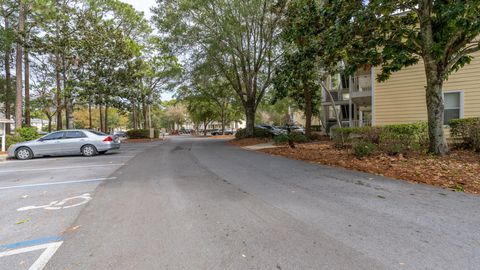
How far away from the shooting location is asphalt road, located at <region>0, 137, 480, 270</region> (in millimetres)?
2570

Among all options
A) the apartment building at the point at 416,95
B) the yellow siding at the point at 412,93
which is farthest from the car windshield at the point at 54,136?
the yellow siding at the point at 412,93

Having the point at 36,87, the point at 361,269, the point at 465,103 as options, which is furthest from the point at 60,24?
the point at 465,103

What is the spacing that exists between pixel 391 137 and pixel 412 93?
17.6 ft

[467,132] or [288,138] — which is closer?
[467,132]

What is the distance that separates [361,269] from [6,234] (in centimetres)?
443

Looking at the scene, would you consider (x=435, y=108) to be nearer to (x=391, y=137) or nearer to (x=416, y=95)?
(x=391, y=137)

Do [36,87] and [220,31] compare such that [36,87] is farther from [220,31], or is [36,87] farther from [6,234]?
[6,234]

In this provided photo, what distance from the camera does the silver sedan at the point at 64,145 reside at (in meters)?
11.9

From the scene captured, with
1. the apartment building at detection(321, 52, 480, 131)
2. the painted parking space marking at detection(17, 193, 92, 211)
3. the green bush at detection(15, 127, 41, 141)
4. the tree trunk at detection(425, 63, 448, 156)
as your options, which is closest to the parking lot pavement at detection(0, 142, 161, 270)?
the painted parking space marking at detection(17, 193, 92, 211)

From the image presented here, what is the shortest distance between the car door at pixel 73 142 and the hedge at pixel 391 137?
40.0 feet

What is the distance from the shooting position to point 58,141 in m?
12.1

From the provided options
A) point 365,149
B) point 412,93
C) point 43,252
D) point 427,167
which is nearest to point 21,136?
point 43,252

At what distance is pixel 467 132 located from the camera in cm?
866

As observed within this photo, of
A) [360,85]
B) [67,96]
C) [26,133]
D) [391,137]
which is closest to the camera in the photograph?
[391,137]
